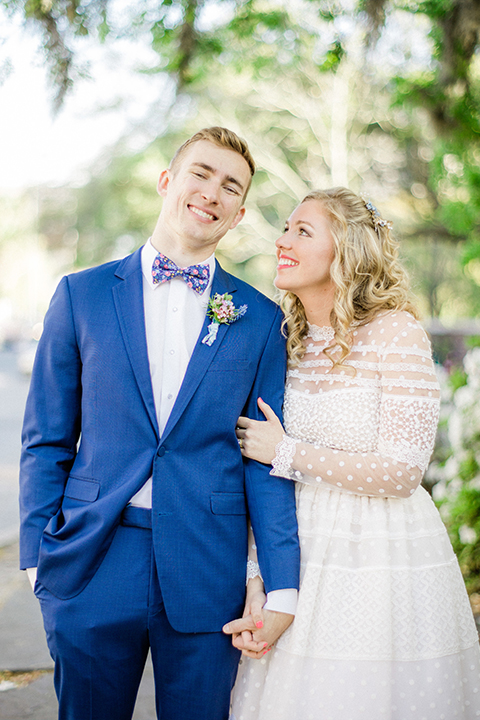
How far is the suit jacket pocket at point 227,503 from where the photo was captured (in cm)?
204

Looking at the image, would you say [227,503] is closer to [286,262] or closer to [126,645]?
[126,645]

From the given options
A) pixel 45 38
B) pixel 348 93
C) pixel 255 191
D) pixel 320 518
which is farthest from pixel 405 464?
pixel 255 191

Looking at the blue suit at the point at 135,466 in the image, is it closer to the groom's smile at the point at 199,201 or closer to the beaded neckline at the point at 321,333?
the groom's smile at the point at 199,201

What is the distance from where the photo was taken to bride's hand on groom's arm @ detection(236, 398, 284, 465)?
2156 mm

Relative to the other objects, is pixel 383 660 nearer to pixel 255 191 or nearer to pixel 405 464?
pixel 405 464

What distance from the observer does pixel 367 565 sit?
82.7 inches

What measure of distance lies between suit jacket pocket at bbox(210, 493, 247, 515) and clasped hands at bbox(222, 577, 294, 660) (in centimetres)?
31

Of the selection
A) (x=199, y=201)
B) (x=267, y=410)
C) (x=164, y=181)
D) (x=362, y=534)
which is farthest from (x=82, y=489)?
(x=164, y=181)

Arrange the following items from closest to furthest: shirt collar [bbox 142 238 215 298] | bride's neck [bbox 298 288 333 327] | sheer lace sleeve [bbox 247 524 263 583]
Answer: sheer lace sleeve [bbox 247 524 263 583] → shirt collar [bbox 142 238 215 298] → bride's neck [bbox 298 288 333 327]

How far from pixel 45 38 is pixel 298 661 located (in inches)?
122

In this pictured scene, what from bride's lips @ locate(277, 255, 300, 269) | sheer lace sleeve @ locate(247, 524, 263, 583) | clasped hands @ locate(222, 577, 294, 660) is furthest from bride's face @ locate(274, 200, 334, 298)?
clasped hands @ locate(222, 577, 294, 660)

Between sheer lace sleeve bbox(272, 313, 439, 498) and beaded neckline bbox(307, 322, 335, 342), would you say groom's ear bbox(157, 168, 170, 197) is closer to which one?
beaded neckline bbox(307, 322, 335, 342)

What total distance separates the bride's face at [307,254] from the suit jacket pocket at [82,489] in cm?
106

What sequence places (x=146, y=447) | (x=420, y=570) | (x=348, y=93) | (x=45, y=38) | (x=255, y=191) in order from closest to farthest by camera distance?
(x=146, y=447), (x=420, y=570), (x=45, y=38), (x=348, y=93), (x=255, y=191)
